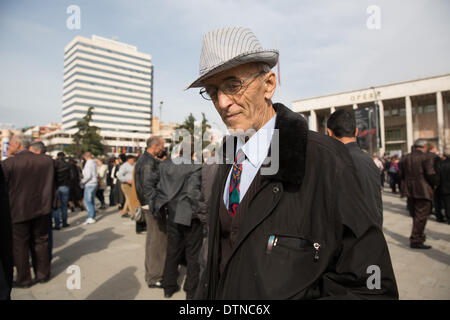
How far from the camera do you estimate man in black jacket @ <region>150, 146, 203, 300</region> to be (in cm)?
365

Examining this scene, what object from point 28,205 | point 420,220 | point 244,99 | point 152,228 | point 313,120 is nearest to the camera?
point 244,99

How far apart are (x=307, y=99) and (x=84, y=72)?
201 ft

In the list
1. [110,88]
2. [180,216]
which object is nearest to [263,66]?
[180,216]

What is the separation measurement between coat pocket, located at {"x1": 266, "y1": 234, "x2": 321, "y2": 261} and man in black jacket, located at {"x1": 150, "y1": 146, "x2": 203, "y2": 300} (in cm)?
274

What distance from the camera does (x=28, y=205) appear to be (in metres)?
4.00

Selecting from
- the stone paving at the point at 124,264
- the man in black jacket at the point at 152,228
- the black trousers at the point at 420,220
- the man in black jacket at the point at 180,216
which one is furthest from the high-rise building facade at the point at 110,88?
the black trousers at the point at 420,220

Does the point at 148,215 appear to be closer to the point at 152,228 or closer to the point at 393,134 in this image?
the point at 152,228

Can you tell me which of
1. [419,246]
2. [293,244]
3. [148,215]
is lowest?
[419,246]

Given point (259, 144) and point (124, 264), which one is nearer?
point (259, 144)

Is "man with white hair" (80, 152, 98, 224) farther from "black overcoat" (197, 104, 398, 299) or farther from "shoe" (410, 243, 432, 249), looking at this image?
"shoe" (410, 243, 432, 249)

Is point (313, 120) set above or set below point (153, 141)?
above

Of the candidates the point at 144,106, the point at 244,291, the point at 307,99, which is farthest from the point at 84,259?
the point at 144,106

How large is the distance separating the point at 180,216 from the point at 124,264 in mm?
2022

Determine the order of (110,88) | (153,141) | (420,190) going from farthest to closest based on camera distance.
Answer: (110,88), (420,190), (153,141)
